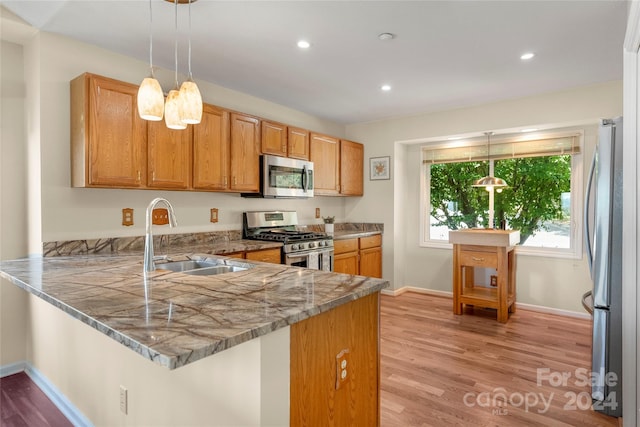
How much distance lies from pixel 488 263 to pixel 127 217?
362 centimetres

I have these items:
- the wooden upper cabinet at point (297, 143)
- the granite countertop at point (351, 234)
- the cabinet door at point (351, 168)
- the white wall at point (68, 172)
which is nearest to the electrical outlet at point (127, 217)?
the white wall at point (68, 172)

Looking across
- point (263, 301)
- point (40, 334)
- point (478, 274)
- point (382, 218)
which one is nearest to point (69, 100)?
point (40, 334)

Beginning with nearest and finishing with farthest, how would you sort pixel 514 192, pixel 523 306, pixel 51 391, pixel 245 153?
pixel 51 391 < pixel 245 153 < pixel 523 306 < pixel 514 192

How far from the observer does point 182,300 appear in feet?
4.42

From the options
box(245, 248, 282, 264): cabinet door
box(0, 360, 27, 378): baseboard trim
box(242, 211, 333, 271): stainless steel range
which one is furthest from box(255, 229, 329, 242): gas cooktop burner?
box(0, 360, 27, 378): baseboard trim

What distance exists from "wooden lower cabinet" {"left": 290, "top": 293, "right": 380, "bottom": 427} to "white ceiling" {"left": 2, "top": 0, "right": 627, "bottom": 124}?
72.9 inches

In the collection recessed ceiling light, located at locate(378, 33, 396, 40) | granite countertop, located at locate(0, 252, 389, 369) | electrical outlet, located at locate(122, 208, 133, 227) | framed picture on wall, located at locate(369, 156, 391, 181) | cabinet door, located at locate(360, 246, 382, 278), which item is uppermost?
recessed ceiling light, located at locate(378, 33, 396, 40)

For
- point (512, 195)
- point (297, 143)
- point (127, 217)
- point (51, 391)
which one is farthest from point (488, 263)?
point (51, 391)

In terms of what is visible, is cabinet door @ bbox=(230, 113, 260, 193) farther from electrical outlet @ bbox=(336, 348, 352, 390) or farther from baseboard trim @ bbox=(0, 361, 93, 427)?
electrical outlet @ bbox=(336, 348, 352, 390)

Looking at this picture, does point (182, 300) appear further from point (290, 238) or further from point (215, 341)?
point (290, 238)

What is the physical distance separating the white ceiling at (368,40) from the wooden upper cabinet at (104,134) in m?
0.40

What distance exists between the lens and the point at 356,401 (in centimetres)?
160

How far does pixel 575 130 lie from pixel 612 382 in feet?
9.60

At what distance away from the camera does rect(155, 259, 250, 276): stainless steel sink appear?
219 centimetres
